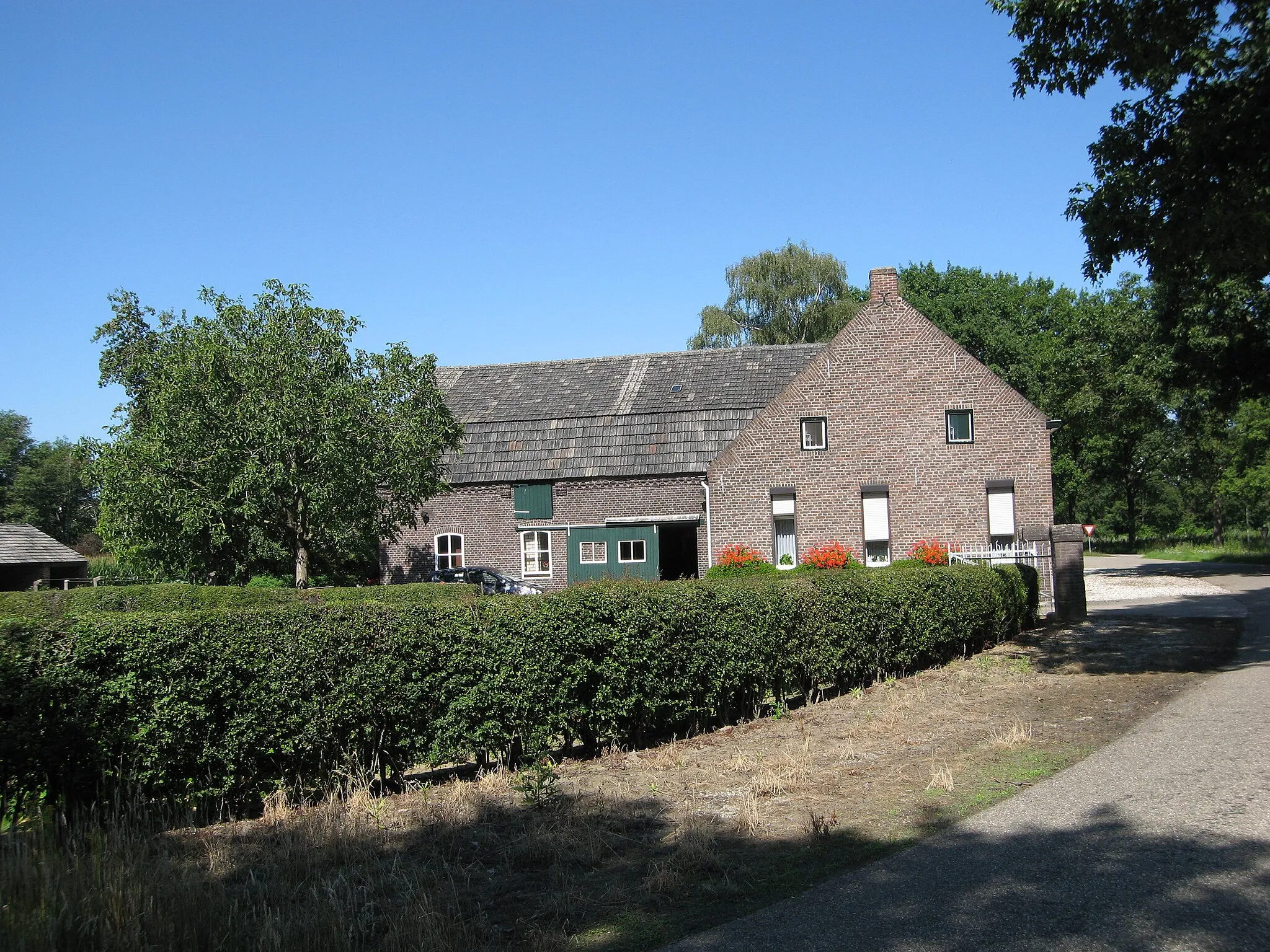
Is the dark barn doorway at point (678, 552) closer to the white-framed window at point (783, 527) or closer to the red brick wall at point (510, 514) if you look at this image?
the red brick wall at point (510, 514)

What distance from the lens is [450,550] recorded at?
34.7 metres

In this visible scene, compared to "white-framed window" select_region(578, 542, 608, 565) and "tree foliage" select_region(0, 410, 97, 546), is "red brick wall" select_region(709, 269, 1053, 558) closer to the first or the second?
"white-framed window" select_region(578, 542, 608, 565)

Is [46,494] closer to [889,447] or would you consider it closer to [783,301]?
[783,301]

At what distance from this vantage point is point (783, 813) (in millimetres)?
7254

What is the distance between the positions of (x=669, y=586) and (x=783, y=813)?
325 cm

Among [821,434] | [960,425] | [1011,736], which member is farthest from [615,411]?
[1011,736]

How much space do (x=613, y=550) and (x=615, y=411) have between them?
5.13m

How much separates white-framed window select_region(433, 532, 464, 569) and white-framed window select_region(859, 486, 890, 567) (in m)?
13.7

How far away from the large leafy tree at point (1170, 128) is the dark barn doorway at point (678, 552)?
21.6m

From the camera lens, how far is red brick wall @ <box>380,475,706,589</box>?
33.1m

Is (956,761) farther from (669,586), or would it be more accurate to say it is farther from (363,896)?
(363,896)

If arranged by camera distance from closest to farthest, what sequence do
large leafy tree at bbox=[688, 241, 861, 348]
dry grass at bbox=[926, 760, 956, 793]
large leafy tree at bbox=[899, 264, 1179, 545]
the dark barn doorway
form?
dry grass at bbox=[926, 760, 956, 793] → the dark barn doorway → large leafy tree at bbox=[899, 264, 1179, 545] → large leafy tree at bbox=[688, 241, 861, 348]

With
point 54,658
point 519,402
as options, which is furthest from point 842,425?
point 54,658

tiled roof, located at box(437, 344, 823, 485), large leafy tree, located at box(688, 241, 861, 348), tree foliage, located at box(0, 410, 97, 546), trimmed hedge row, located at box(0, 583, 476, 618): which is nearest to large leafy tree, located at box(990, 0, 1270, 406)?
trimmed hedge row, located at box(0, 583, 476, 618)
